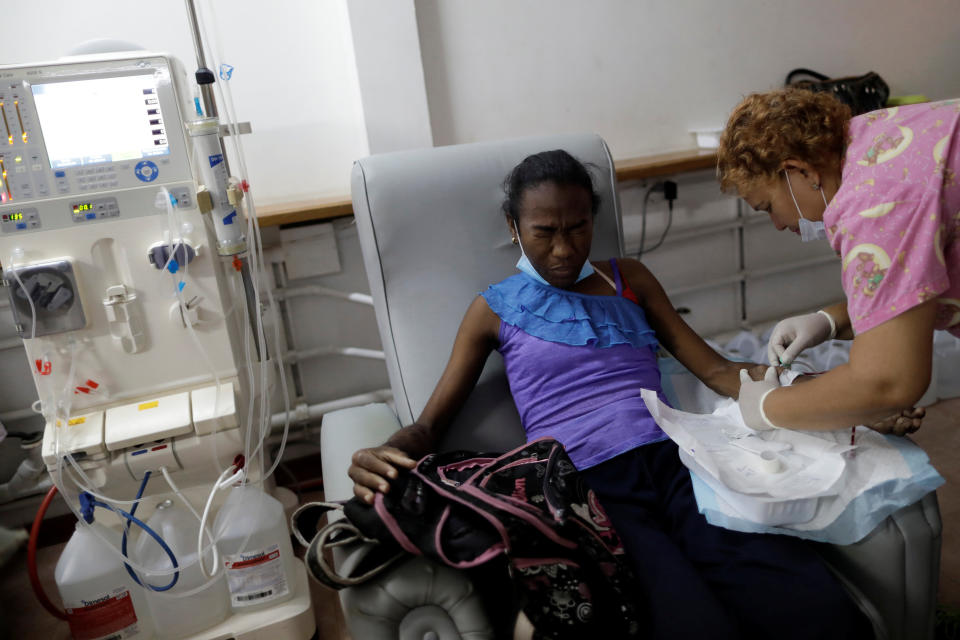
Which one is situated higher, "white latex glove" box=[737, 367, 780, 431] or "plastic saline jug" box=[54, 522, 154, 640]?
"white latex glove" box=[737, 367, 780, 431]

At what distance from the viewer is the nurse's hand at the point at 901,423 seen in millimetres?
1085

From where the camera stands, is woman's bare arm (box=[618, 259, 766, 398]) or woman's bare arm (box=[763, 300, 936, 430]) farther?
woman's bare arm (box=[618, 259, 766, 398])

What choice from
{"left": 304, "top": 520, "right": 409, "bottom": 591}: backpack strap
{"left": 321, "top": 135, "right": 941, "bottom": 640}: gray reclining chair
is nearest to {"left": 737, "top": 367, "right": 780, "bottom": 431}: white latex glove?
{"left": 321, "top": 135, "right": 941, "bottom": 640}: gray reclining chair

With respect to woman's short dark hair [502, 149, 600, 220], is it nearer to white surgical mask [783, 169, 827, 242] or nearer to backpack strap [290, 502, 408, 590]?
white surgical mask [783, 169, 827, 242]

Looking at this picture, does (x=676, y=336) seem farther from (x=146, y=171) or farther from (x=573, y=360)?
(x=146, y=171)

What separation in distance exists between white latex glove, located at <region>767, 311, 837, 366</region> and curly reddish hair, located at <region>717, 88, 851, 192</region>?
13.1 inches

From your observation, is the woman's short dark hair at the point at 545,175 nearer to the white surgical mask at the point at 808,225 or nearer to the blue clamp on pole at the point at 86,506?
the white surgical mask at the point at 808,225

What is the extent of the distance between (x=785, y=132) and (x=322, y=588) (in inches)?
55.5

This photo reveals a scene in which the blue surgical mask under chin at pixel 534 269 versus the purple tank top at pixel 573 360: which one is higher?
the blue surgical mask under chin at pixel 534 269

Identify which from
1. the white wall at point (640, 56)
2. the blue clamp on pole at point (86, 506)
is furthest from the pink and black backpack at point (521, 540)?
the white wall at point (640, 56)

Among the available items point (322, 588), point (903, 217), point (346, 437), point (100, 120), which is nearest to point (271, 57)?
point (100, 120)

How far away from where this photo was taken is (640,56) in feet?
7.42

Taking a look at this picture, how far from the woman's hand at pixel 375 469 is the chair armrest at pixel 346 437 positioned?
8 cm

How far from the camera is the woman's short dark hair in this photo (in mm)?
1336
